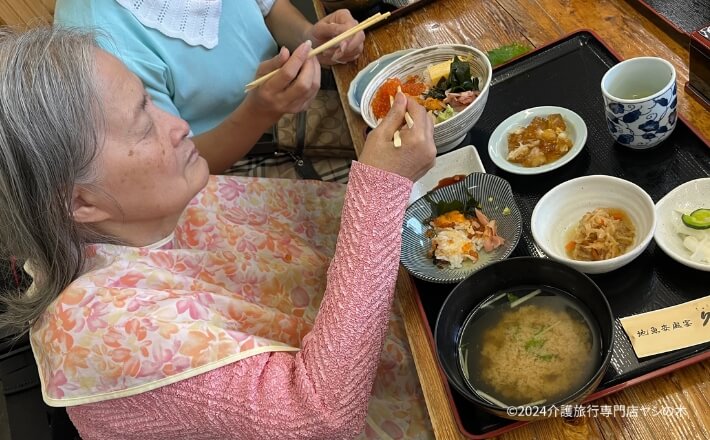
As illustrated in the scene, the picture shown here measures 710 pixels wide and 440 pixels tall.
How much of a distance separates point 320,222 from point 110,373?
938 millimetres

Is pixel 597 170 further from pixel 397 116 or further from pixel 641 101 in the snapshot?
pixel 397 116

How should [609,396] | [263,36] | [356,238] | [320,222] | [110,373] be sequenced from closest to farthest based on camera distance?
1. [609,396]
2. [110,373]
3. [356,238]
4. [320,222]
5. [263,36]

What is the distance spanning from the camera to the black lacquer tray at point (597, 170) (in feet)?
3.35

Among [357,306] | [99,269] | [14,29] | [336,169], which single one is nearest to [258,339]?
[357,306]

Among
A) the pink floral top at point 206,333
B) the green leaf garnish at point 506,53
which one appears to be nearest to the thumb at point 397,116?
the pink floral top at point 206,333

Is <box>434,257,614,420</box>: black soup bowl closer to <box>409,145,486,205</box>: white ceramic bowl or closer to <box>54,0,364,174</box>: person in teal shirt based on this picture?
<box>409,145,486,205</box>: white ceramic bowl

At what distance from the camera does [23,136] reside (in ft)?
3.47

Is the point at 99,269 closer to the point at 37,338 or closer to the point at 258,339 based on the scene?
the point at 37,338

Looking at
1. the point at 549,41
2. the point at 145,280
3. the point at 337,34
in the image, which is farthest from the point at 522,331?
the point at 337,34

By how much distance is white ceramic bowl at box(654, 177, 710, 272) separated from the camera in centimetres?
112

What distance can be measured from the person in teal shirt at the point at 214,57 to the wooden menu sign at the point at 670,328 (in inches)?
40.5

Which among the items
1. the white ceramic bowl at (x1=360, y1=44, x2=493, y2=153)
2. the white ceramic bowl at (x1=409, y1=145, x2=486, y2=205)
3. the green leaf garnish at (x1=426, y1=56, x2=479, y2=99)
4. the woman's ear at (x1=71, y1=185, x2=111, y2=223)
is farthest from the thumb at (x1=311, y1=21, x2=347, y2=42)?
the woman's ear at (x1=71, y1=185, x2=111, y2=223)

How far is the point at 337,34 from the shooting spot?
1.96 m

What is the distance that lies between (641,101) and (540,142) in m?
0.27
